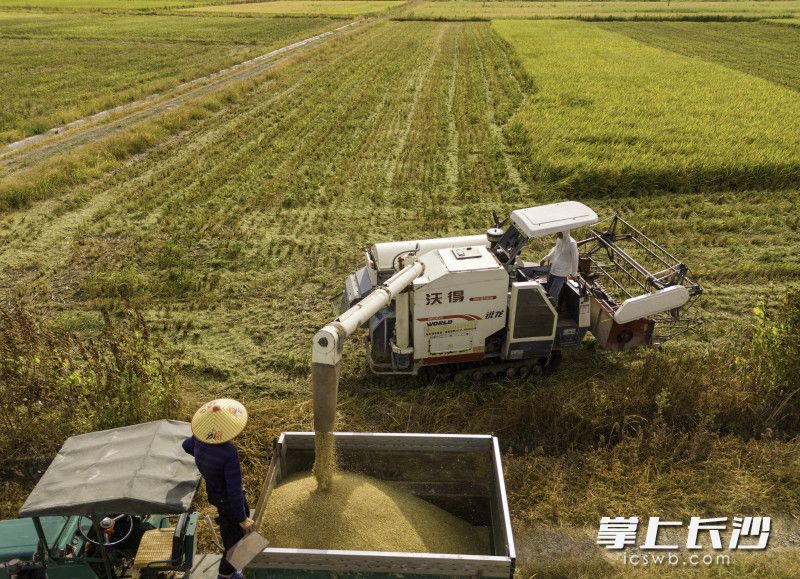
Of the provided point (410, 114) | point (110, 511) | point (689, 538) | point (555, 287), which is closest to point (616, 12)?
point (410, 114)

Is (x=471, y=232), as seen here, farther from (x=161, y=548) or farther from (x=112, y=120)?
(x=112, y=120)

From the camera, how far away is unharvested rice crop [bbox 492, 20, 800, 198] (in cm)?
1602

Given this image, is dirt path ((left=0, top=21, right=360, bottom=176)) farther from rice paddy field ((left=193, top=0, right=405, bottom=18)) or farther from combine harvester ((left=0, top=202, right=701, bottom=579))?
rice paddy field ((left=193, top=0, right=405, bottom=18))

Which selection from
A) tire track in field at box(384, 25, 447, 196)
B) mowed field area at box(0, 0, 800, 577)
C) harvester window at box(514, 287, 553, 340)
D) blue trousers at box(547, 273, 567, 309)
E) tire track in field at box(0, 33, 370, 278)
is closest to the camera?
mowed field area at box(0, 0, 800, 577)

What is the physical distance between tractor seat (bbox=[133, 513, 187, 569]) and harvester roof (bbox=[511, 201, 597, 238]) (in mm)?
5537

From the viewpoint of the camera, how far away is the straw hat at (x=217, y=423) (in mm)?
4953

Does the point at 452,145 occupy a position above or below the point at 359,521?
above

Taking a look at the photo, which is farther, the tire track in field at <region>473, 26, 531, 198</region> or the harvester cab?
the tire track in field at <region>473, 26, 531, 198</region>

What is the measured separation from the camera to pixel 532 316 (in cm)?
847

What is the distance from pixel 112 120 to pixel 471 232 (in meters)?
18.3

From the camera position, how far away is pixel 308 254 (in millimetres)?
12852

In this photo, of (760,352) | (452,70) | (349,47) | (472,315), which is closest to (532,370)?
(472,315)

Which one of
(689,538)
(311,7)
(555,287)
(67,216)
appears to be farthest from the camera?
(311,7)

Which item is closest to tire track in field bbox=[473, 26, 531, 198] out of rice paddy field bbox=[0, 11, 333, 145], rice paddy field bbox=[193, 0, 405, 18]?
rice paddy field bbox=[0, 11, 333, 145]
